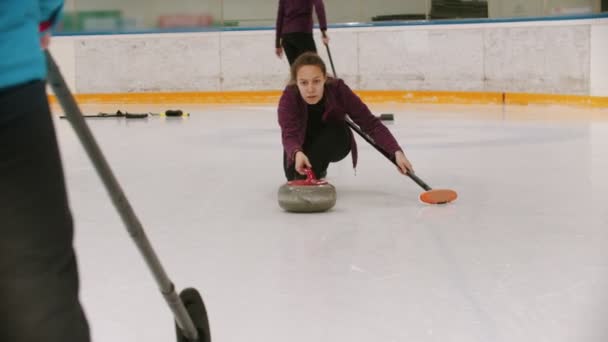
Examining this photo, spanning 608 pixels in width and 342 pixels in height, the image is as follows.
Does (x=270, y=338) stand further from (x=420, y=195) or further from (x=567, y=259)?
(x=420, y=195)

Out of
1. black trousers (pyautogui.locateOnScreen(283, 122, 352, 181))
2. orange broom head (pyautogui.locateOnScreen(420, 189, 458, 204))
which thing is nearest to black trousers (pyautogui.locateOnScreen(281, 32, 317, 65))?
black trousers (pyautogui.locateOnScreen(283, 122, 352, 181))

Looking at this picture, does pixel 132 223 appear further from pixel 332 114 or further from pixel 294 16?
pixel 294 16

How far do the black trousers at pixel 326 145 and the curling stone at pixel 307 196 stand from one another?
13.6 inches

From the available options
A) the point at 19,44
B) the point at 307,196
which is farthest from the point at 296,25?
the point at 19,44

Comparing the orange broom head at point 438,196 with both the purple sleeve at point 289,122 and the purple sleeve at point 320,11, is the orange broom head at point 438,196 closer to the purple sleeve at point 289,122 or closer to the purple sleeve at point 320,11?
the purple sleeve at point 289,122

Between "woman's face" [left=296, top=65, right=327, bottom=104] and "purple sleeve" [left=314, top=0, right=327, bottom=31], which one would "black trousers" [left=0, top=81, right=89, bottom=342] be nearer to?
"woman's face" [left=296, top=65, right=327, bottom=104]

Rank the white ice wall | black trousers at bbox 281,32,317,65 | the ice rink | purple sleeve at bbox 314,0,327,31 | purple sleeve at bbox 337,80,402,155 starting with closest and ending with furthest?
the ice rink < purple sleeve at bbox 337,80,402,155 < black trousers at bbox 281,32,317,65 < purple sleeve at bbox 314,0,327,31 < the white ice wall

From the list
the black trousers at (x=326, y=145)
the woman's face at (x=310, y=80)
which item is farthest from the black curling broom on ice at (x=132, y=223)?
the black trousers at (x=326, y=145)

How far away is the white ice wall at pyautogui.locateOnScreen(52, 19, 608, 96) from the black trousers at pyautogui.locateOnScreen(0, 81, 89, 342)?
746 centimetres

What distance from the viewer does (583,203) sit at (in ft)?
10.1

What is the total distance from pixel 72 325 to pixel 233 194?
8.54ft

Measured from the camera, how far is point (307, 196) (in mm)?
2955

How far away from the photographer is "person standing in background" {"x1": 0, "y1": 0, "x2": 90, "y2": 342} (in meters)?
0.76

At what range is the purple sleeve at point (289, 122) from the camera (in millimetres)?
3180
